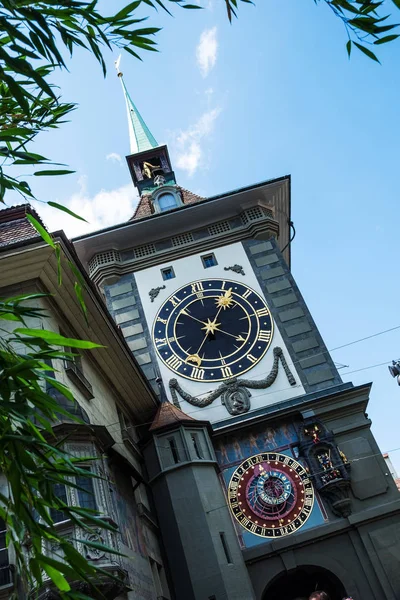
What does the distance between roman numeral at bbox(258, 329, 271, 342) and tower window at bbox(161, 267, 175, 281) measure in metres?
3.65

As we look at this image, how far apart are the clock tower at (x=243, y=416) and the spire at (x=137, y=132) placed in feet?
20.4

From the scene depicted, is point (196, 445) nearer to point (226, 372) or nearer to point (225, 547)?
point (225, 547)

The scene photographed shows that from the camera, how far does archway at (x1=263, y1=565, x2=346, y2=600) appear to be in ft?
46.4

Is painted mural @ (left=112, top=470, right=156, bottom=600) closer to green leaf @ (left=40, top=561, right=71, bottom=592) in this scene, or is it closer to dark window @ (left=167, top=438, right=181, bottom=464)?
dark window @ (left=167, top=438, right=181, bottom=464)

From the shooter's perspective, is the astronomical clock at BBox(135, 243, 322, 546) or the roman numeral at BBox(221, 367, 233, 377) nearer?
the astronomical clock at BBox(135, 243, 322, 546)

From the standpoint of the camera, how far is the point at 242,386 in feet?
55.8

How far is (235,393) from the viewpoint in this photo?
16875 mm

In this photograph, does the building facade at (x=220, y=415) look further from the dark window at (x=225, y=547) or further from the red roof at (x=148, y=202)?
the red roof at (x=148, y=202)

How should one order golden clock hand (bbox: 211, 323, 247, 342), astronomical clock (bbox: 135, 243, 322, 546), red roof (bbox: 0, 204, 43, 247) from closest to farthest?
1. red roof (bbox: 0, 204, 43, 247)
2. astronomical clock (bbox: 135, 243, 322, 546)
3. golden clock hand (bbox: 211, 323, 247, 342)

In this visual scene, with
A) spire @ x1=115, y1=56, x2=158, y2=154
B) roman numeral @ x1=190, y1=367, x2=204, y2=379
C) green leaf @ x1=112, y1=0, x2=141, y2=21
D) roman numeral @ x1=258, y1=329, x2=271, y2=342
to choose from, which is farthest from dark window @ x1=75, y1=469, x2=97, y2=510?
spire @ x1=115, y1=56, x2=158, y2=154

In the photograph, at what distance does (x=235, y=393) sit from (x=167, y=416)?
7.32ft

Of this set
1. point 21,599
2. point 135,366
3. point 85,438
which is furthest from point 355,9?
point 135,366

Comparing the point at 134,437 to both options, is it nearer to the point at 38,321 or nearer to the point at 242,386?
the point at 242,386

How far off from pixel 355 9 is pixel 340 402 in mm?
13030
